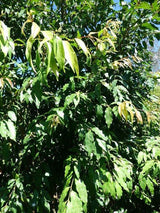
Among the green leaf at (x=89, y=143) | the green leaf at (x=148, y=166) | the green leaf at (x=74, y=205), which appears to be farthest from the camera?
the green leaf at (x=148, y=166)

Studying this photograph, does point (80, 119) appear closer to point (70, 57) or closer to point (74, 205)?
point (74, 205)

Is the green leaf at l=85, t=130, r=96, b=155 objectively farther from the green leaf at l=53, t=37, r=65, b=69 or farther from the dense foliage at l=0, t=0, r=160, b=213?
the green leaf at l=53, t=37, r=65, b=69

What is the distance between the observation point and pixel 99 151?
3.82 ft

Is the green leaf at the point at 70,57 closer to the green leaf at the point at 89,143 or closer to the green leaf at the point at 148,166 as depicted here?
the green leaf at the point at 89,143

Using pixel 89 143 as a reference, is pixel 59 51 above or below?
above

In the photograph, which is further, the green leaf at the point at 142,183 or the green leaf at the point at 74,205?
the green leaf at the point at 142,183

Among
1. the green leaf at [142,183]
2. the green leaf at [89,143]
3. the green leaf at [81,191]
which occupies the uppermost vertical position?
the green leaf at [89,143]

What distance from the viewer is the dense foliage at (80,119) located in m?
1.17

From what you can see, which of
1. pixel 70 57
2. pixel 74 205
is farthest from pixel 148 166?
pixel 70 57

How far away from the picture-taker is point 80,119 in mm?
1419

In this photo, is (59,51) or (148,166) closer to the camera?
(59,51)

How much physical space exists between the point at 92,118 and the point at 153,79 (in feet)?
2.19

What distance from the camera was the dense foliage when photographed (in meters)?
1.17

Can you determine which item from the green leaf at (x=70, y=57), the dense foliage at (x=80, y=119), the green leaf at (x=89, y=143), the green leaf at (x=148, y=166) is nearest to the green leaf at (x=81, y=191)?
the dense foliage at (x=80, y=119)
